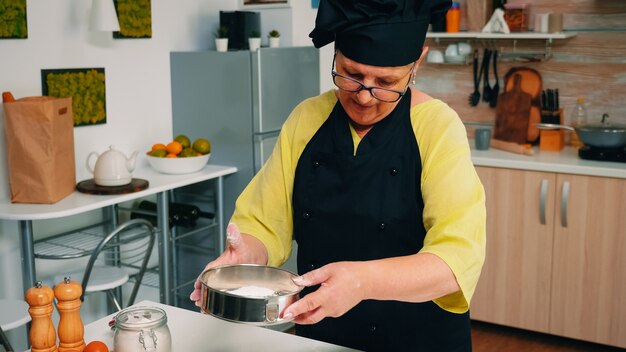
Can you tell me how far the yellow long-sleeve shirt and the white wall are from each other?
1.88 m

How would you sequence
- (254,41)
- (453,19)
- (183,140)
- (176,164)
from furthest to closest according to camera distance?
(453,19)
(254,41)
(183,140)
(176,164)

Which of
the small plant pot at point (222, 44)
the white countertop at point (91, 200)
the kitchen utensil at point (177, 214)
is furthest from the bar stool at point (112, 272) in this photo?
the small plant pot at point (222, 44)

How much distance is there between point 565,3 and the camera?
3.93 metres

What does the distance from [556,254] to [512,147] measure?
580 mm

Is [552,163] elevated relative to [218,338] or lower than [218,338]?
elevated

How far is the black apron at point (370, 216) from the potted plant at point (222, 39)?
7.45 feet

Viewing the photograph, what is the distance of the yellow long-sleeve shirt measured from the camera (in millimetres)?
1419

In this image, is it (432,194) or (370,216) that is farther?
(370,216)

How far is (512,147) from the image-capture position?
3.86 meters

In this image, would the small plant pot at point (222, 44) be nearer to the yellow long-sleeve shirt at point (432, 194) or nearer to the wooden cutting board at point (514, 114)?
the wooden cutting board at point (514, 114)

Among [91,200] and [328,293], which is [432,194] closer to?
[328,293]

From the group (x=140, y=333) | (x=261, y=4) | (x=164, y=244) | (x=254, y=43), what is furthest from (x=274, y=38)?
(x=140, y=333)

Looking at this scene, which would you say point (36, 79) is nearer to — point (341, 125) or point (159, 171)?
point (159, 171)

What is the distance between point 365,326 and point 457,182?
17.1 inches
